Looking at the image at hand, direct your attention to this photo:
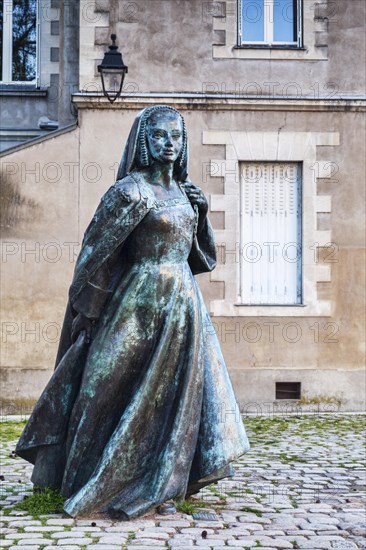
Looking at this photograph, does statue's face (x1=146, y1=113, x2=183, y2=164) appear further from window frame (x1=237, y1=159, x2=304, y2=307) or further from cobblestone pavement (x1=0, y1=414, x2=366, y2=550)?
window frame (x1=237, y1=159, x2=304, y2=307)

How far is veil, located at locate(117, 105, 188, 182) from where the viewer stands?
6.34 m

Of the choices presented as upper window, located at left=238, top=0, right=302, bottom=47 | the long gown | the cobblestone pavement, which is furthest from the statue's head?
upper window, located at left=238, top=0, right=302, bottom=47

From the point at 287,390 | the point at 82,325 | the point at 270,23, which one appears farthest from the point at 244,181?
the point at 82,325

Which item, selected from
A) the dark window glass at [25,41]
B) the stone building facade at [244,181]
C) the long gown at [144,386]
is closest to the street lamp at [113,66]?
the stone building facade at [244,181]

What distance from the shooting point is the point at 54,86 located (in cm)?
1606

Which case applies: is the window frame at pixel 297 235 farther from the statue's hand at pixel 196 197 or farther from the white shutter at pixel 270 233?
the statue's hand at pixel 196 197

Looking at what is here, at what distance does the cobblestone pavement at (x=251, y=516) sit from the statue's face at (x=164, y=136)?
6.91ft

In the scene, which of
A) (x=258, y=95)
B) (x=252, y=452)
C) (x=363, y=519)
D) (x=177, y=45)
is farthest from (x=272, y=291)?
(x=363, y=519)

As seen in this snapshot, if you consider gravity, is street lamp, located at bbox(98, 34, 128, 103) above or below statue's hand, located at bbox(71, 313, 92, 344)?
above

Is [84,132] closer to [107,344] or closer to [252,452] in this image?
[252,452]

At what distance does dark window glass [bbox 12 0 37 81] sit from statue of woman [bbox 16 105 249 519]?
1045 centimetres

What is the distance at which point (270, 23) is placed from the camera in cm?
1465

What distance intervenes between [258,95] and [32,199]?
132 inches

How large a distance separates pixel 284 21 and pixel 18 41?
4332 millimetres
